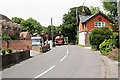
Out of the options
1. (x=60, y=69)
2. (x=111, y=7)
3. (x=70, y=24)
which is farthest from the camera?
(x=70, y=24)

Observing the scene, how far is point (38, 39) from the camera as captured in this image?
4106 centimetres

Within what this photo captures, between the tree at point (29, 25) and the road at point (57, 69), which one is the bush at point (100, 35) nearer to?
the road at point (57, 69)

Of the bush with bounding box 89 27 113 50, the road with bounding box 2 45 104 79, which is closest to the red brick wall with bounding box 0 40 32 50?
the bush with bounding box 89 27 113 50

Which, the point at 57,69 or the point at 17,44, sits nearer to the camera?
the point at 57,69

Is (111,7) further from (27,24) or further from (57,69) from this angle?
(27,24)

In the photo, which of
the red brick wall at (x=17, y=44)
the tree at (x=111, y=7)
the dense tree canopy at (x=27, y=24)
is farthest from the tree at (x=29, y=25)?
the tree at (x=111, y=7)

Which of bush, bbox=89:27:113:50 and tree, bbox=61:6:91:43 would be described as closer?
bush, bbox=89:27:113:50

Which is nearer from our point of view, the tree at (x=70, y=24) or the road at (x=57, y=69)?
the road at (x=57, y=69)

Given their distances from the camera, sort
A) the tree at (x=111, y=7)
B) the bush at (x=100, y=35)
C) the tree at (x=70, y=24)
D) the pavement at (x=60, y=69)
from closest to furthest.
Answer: the pavement at (x=60, y=69), the bush at (x=100, y=35), the tree at (x=111, y=7), the tree at (x=70, y=24)

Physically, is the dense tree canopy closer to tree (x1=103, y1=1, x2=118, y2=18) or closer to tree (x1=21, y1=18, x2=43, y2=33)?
tree (x1=21, y1=18, x2=43, y2=33)

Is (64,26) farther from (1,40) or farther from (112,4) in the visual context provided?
(1,40)

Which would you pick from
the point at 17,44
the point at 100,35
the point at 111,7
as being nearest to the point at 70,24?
the point at 111,7

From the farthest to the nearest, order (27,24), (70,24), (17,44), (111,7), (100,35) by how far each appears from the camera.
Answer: (27,24) → (70,24) → (111,7) → (17,44) → (100,35)

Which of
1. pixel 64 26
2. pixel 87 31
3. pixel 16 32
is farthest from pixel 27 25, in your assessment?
pixel 87 31
